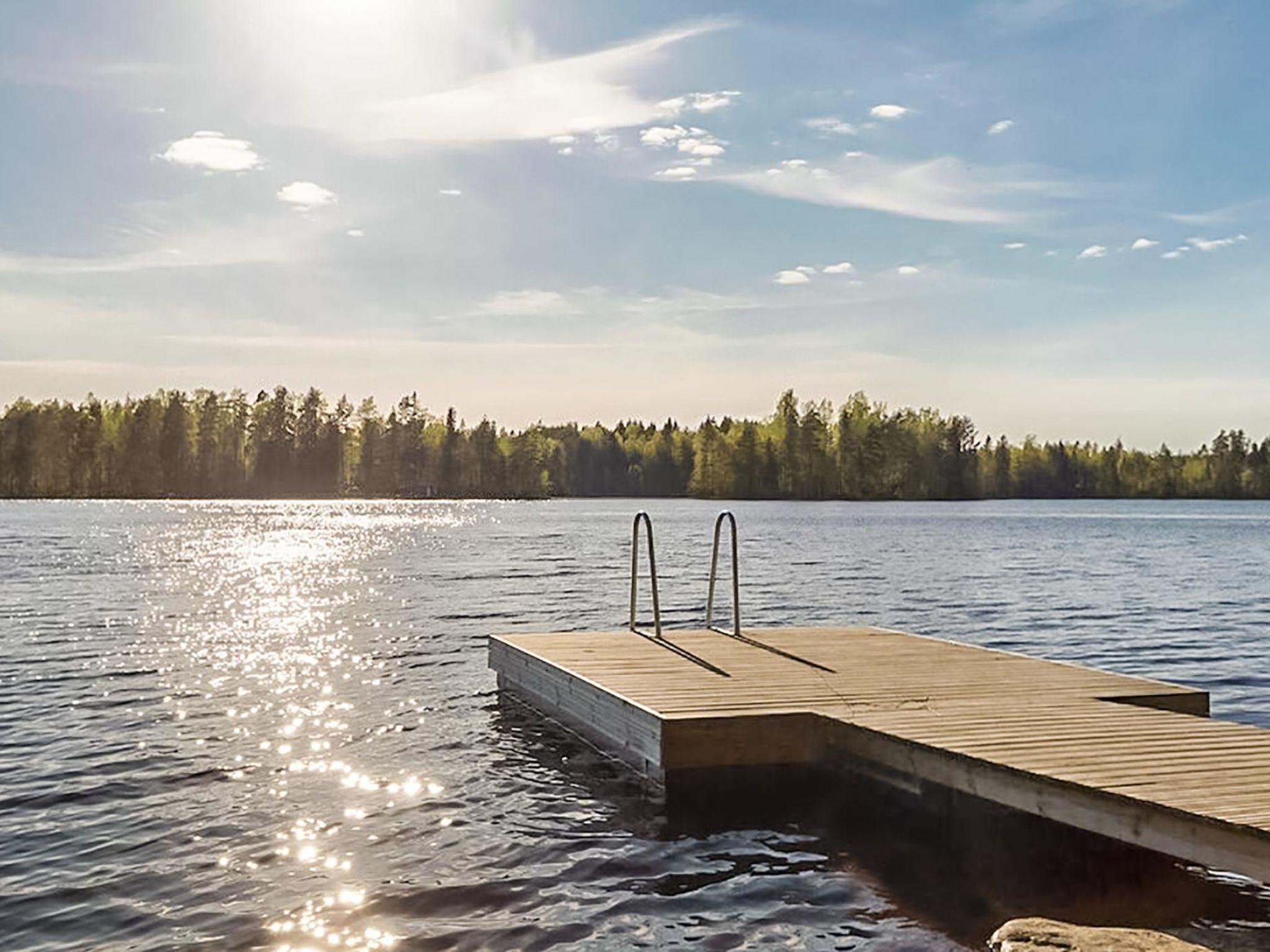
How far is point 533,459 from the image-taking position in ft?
433

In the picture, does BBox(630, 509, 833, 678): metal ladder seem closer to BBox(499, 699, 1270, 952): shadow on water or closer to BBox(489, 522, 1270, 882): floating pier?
BBox(489, 522, 1270, 882): floating pier

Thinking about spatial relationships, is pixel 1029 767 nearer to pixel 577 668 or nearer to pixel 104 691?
pixel 577 668

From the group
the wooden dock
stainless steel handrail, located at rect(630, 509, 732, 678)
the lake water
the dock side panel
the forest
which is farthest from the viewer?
the forest

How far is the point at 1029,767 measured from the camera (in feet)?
23.4

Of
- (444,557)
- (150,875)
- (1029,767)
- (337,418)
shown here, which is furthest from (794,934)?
(337,418)

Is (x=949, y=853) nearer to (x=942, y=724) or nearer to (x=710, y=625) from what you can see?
(x=942, y=724)

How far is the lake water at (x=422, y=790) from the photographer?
7016 millimetres

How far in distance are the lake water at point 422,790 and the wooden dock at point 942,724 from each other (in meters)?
0.59

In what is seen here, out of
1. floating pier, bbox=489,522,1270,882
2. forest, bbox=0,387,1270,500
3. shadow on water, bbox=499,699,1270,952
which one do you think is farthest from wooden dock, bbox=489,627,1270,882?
forest, bbox=0,387,1270,500

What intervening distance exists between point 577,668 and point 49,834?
4.51 metres

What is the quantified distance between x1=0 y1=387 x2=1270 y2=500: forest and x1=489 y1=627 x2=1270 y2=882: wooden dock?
104m

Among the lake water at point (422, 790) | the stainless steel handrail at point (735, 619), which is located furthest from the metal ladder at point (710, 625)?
the lake water at point (422, 790)

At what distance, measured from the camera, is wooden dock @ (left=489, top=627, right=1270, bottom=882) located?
6.49 m

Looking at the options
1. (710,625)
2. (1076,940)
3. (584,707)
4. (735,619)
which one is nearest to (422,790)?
(584,707)
